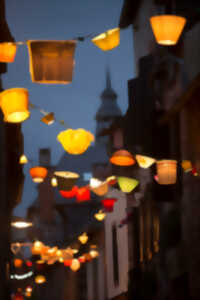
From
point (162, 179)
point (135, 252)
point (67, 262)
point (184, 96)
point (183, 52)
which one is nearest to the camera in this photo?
point (162, 179)

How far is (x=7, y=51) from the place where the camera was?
7.46 m

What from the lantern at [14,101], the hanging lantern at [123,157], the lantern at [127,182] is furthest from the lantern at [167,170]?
the lantern at [14,101]

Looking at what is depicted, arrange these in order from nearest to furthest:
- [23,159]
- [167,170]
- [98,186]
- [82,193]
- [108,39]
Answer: [108,39], [167,170], [98,186], [23,159], [82,193]

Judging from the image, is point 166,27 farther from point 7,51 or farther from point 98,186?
point 98,186

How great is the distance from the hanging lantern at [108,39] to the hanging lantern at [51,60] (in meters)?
0.63

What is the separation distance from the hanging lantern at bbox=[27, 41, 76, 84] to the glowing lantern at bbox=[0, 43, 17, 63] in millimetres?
426

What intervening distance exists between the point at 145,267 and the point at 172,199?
3642mm

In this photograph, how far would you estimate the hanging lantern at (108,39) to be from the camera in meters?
7.59

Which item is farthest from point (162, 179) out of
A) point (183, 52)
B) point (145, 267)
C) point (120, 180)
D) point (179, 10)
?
point (145, 267)

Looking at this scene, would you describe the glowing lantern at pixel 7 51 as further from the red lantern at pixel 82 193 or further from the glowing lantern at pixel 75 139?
the red lantern at pixel 82 193

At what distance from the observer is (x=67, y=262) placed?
2295cm

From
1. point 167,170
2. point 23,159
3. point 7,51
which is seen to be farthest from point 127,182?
point 23,159

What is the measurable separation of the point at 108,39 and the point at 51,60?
94 cm

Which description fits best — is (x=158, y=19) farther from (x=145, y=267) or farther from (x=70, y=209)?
(x=70, y=209)
